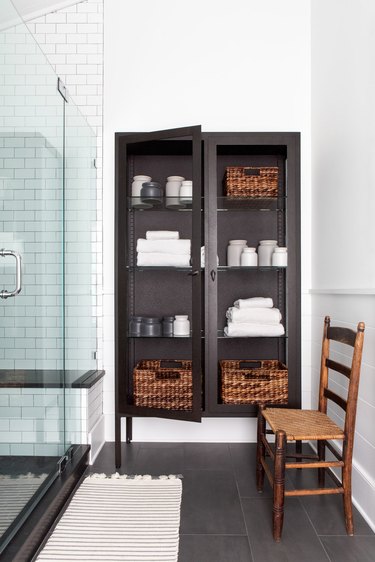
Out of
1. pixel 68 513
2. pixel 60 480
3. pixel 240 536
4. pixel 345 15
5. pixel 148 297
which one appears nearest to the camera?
pixel 240 536

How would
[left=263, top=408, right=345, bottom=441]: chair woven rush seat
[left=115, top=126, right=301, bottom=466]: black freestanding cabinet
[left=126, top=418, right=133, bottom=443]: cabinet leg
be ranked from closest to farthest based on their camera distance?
[left=263, top=408, right=345, bottom=441]: chair woven rush seat, [left=115, top=126, right=301, bottom=466]: black freestanding cabinet, [left=126, top=418, right=133, bottom=443]: cabinet leg

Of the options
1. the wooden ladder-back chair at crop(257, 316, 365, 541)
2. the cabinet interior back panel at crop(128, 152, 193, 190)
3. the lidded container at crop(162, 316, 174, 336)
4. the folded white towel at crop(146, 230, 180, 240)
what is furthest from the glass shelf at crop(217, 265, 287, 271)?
the wooden ladder-back chair at crop(257, 316, 365, 541)

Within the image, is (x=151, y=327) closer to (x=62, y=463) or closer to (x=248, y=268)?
(x=248, y=268)

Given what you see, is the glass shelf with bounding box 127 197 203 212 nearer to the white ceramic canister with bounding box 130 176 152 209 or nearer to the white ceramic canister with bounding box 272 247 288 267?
the white ceramic canister with bounding box 130 176 152 209

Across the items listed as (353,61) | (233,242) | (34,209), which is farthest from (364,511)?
(353,61)

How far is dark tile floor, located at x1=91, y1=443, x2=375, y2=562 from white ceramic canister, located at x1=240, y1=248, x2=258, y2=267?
47.4 inches

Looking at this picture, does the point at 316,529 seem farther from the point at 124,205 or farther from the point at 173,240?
the point at 124,205

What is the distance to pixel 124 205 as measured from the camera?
2.65m

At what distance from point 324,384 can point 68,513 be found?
1.38 m

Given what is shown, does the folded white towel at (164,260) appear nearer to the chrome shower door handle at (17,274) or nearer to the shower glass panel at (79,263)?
the shower glass panel at (79,263)

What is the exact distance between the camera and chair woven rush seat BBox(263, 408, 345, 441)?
5.98 ft

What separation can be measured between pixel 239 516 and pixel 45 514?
33.8 inches

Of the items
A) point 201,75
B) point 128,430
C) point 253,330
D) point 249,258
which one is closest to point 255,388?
point 253,330

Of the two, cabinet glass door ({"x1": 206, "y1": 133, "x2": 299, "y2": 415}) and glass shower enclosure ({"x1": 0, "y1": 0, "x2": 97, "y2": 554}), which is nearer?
glass shower enclosure ({"x1": 0, "y1": 0, "x2": 97, "y2": 554})
